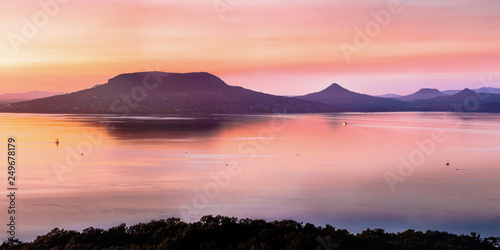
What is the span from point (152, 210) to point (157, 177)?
14069mm

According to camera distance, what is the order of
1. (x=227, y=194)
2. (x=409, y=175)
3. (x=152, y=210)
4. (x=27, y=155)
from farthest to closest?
(x=27, y=155) → (x=409, y=175) → (x=227, y=194) → (x=152, y=210)

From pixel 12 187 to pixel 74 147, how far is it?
35.2m

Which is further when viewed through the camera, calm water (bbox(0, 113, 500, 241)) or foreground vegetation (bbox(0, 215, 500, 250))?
calm water (bbox(0, 113, 500, 241))

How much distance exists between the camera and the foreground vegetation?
76.1 ft

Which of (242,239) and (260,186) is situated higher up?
(260,186)

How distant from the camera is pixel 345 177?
159ft

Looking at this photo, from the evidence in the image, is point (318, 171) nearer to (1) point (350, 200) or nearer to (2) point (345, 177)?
(2) point (345, 177)

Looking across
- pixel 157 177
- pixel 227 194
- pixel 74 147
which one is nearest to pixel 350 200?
pixel 227 194

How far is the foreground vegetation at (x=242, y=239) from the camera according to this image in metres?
23.2

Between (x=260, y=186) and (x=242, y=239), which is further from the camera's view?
(x=260, y=186)

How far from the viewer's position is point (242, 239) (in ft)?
81.5

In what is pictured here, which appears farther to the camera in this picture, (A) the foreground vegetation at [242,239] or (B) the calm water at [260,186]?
(B) the calm water at [260,186]

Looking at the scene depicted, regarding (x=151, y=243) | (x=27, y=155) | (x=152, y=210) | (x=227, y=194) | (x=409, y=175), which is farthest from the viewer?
(x=27, y=155)

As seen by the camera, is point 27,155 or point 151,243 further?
point 27,155
